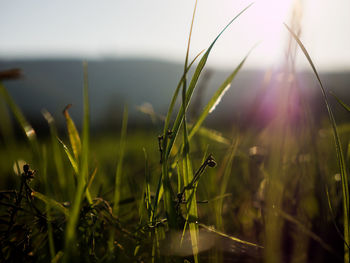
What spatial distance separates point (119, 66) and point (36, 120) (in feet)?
→ 52.3

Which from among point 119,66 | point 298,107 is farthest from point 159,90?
point 298,107

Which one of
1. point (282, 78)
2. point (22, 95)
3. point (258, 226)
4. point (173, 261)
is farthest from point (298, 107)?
point (22, 95)

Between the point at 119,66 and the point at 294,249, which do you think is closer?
the point at 294,249

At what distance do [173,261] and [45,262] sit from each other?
0.73ft

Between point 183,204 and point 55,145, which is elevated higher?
point 55,145

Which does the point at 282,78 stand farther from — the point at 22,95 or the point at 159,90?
the point at 159,90

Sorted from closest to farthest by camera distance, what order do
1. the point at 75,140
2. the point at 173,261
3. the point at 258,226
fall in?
the point at 173,261 → the point at 75,140 → the point at 258,226

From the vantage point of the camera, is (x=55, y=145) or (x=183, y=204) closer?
(x=55, y=145)

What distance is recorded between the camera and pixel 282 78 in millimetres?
701

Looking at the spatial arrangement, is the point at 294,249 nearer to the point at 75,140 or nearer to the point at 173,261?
the point at 173,261

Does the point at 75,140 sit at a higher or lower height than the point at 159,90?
higher

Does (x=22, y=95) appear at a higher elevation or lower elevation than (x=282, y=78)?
lower

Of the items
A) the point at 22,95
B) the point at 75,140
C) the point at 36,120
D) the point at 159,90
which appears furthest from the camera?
the point at 159,90

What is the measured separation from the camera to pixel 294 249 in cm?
68
